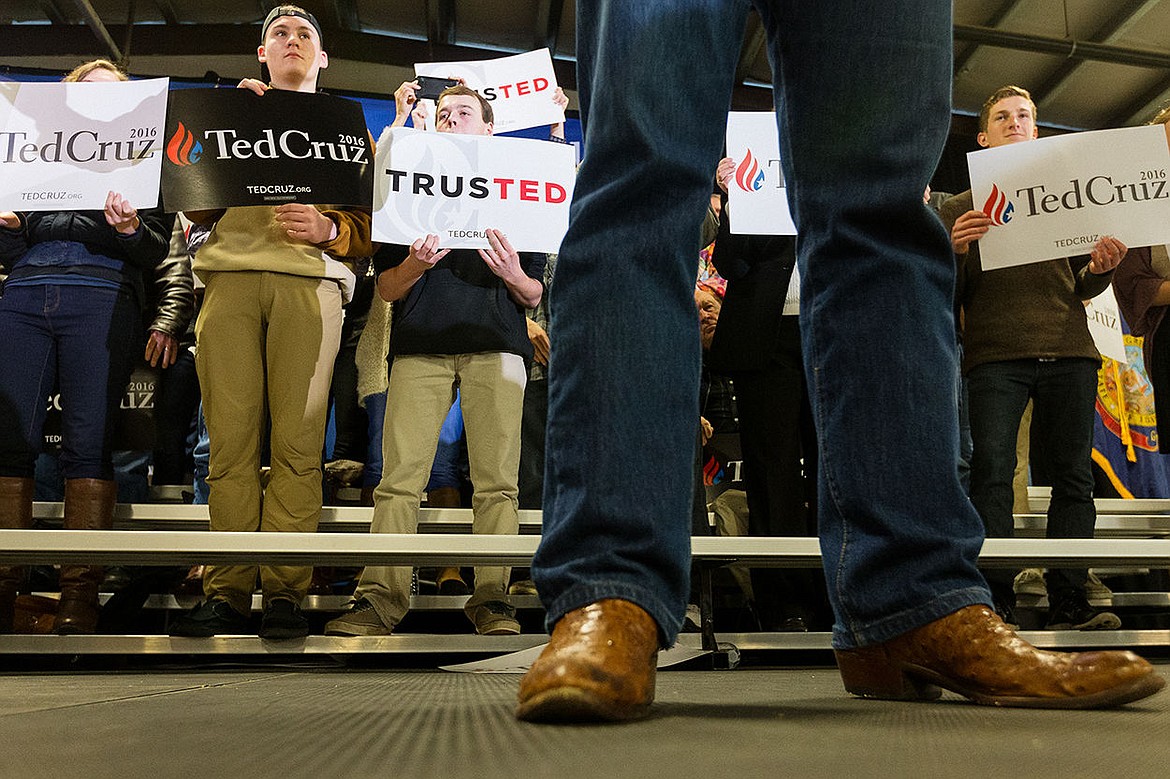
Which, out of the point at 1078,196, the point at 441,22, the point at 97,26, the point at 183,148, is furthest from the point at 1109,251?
the point at 97,26

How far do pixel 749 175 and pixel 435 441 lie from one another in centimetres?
109

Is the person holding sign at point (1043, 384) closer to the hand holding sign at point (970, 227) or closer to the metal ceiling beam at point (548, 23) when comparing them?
the hand holding sign at point (970, 227)

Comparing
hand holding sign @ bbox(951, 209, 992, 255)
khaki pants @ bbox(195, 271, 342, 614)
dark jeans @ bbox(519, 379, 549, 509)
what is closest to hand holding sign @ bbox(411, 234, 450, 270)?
khaki pants @ bbox(195, 271, 342, 614)

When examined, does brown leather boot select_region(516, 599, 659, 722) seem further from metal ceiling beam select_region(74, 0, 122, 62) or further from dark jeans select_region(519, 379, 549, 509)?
metal ceiling beam select_region(74, 0, 122, 62)

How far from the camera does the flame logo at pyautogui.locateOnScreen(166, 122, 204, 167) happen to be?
2287 millimetres

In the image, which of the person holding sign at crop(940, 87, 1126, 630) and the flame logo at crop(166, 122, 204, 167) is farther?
the person holding sign at crop(940, 87, 1126, 630)

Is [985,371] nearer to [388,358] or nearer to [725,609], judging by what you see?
[725,609]

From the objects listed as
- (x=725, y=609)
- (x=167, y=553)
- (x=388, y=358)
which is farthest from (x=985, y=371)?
(x=167, y=553)

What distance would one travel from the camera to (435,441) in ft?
7.84

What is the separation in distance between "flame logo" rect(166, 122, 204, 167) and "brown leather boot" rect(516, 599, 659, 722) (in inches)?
76.2

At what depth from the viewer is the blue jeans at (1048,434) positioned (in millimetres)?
2426

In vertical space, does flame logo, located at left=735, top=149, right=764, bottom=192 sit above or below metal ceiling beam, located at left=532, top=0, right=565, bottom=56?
below

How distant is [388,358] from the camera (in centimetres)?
294

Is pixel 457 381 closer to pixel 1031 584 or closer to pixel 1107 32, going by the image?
pixel 1031 584
